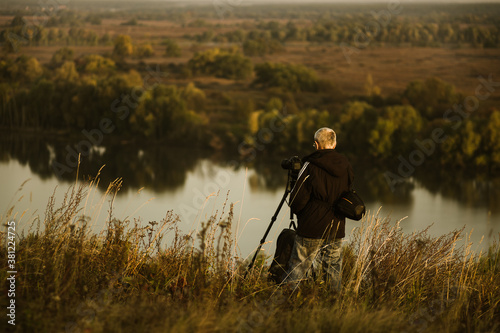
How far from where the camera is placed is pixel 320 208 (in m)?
3.18

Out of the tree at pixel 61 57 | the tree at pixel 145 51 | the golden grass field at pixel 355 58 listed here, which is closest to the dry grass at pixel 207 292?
the golden grass field at pixel 355 58

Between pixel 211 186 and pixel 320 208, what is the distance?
17903 millimetres

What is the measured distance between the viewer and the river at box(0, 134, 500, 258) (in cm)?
1580

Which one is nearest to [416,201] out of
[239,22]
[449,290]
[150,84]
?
[449,290]

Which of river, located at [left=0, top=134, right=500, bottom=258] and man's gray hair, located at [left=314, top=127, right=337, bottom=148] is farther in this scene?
river, located at [left=0, top=134, right=500, bottom=258]

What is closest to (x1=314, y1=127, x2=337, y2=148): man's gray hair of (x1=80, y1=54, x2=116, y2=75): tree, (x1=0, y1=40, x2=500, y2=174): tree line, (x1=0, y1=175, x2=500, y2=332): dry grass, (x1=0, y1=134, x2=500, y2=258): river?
(x1=0, y1=175, x2=500, y2=332): dry grass

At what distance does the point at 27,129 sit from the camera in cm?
2939

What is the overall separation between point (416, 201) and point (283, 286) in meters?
17.5

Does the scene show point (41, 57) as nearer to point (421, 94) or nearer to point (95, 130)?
point (95, 130)

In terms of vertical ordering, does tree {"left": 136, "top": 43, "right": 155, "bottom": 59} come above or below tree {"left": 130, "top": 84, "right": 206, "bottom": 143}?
above

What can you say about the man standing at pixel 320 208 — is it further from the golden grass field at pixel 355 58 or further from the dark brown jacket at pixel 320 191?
the golden grass field at pixel 355 58

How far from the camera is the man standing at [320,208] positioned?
10.3 ft

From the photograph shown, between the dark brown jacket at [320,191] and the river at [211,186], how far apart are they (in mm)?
8923

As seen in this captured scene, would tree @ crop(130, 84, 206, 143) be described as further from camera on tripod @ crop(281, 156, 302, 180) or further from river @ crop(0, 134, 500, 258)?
camera on tripod @ crop(281, 156, 302, 180)
